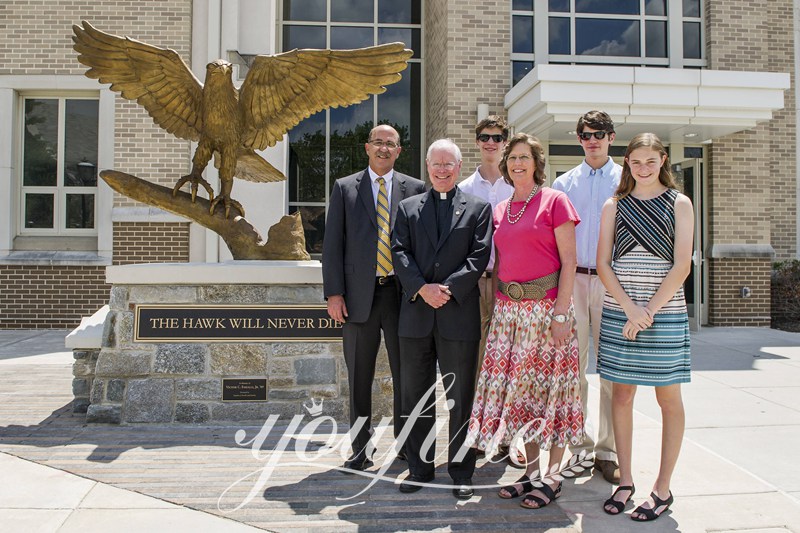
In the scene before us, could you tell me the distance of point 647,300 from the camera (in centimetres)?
307

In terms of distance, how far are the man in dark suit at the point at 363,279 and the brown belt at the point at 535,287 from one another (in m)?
0.78

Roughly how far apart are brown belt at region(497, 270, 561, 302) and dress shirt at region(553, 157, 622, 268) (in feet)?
1.79

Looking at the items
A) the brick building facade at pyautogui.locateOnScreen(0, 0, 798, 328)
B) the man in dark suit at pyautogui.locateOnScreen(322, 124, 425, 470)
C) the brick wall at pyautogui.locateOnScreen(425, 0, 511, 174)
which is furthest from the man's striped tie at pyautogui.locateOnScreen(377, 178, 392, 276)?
the brick wall at pyautogui.locateOnScreen(425, 0, 511, 174)

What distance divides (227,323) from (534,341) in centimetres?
243

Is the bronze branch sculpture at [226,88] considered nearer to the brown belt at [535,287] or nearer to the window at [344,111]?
the brown belt at [535,287]

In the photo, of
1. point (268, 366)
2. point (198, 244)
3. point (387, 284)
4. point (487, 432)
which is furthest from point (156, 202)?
point (198, 244)

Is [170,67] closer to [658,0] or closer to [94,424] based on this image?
[94,424]

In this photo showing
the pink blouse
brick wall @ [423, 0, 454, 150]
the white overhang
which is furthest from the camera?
brick wall @ [423, 0, 454, 150]

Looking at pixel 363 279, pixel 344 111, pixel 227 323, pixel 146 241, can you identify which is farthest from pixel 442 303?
pixel 344 111

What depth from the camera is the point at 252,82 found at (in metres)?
4.75

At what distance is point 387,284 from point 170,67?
2565mm

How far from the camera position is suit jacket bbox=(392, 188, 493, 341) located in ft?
10.7

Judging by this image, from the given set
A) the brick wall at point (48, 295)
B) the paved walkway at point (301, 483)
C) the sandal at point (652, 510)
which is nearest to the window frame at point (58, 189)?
the brick wall at point (48, 295)

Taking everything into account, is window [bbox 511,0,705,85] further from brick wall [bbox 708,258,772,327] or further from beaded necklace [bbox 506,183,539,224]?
beaded necklace [bbox 506,183,539,224]
